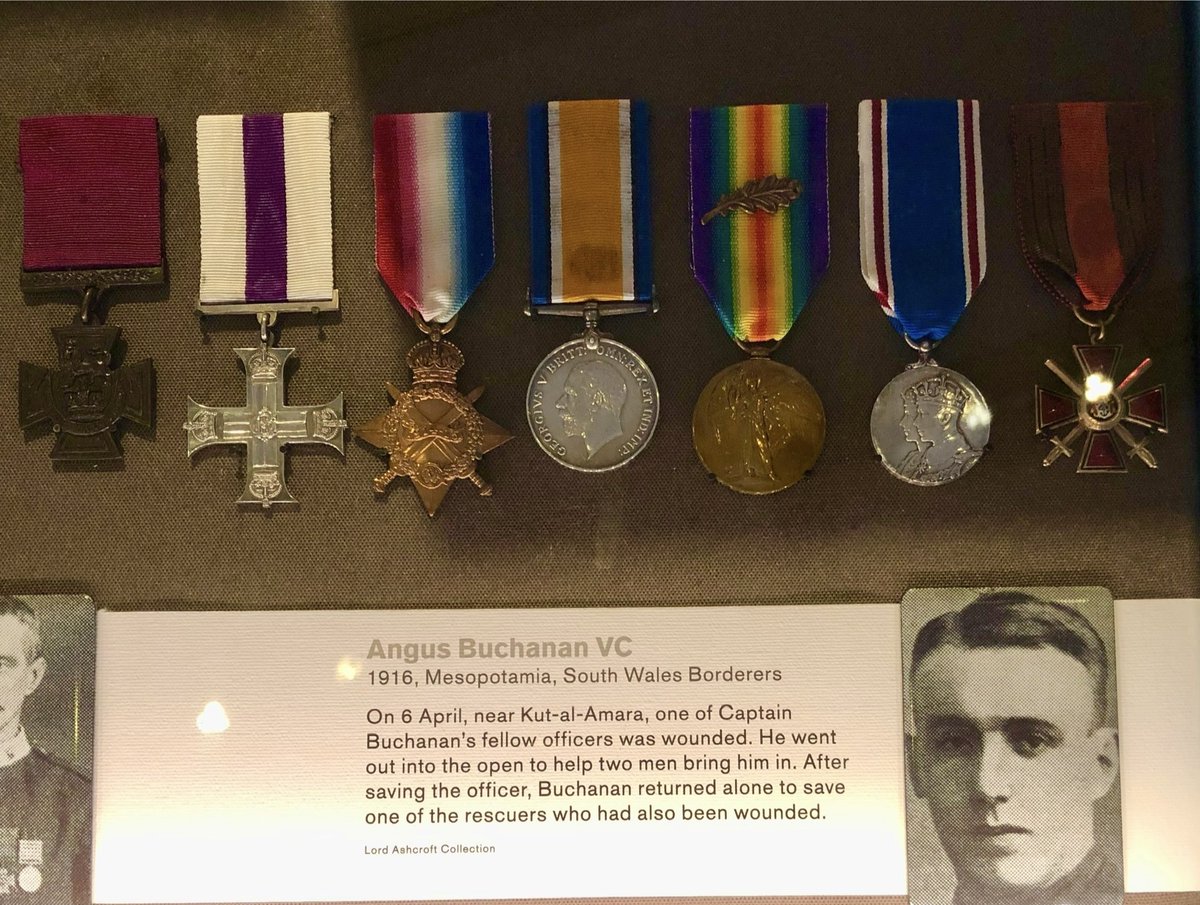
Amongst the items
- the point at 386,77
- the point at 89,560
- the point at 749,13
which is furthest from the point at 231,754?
the point at 749,13

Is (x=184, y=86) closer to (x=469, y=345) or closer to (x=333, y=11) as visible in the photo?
(x=333, y=11)

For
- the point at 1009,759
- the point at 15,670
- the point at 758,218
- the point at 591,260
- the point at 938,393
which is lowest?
the point at 1009,759

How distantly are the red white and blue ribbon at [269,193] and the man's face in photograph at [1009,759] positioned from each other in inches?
66.3

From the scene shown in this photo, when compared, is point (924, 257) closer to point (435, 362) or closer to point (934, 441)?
point (934, 441)

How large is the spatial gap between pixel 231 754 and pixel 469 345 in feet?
3.47

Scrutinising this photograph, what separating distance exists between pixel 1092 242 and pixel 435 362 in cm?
152

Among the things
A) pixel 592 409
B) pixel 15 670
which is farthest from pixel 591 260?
pixel 15 670

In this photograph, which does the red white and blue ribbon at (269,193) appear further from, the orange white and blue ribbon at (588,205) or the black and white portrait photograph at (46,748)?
the black and white portrait photograph at (46,748)

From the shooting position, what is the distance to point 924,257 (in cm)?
249

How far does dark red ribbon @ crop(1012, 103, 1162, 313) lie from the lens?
8.18 feet

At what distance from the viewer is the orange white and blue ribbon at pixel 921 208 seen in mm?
2484

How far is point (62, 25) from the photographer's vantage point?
254 centimetres

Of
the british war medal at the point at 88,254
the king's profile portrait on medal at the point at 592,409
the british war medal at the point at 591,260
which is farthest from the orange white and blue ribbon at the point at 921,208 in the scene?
the british war medal at the point at 88,254

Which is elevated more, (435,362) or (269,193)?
(269,193)
